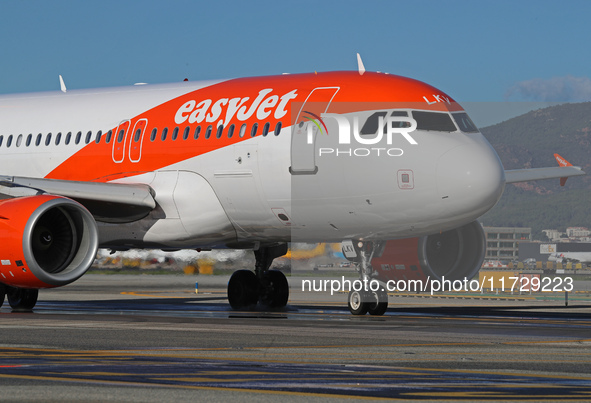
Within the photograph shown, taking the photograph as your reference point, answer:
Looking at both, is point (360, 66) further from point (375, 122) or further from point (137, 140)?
point (137, 140)

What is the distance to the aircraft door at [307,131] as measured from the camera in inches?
722

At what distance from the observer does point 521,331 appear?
14.9 m

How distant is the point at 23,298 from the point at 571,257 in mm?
129022

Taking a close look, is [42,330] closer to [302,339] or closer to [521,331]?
[302,339]

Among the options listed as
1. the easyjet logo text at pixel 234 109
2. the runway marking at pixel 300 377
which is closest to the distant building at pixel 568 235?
the easyjet logo text at pixel 234 109

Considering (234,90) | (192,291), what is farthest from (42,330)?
(192,291)

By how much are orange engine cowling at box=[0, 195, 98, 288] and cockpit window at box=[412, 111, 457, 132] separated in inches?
231

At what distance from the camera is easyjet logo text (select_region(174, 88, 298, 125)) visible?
754 inches

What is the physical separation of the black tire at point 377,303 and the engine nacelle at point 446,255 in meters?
2.57

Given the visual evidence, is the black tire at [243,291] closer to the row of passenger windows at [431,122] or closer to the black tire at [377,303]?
the black tire at [377,303]

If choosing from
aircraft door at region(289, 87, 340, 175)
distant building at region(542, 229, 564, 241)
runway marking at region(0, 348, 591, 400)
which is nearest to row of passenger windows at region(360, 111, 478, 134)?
aircraft door at region(289, 87, 340, 175)

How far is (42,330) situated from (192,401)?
7.27 meters

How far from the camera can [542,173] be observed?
75.3 feet

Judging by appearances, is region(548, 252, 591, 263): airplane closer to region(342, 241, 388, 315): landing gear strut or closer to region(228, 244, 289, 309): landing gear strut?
region(228, 244, 289, 309): landing gear strut
